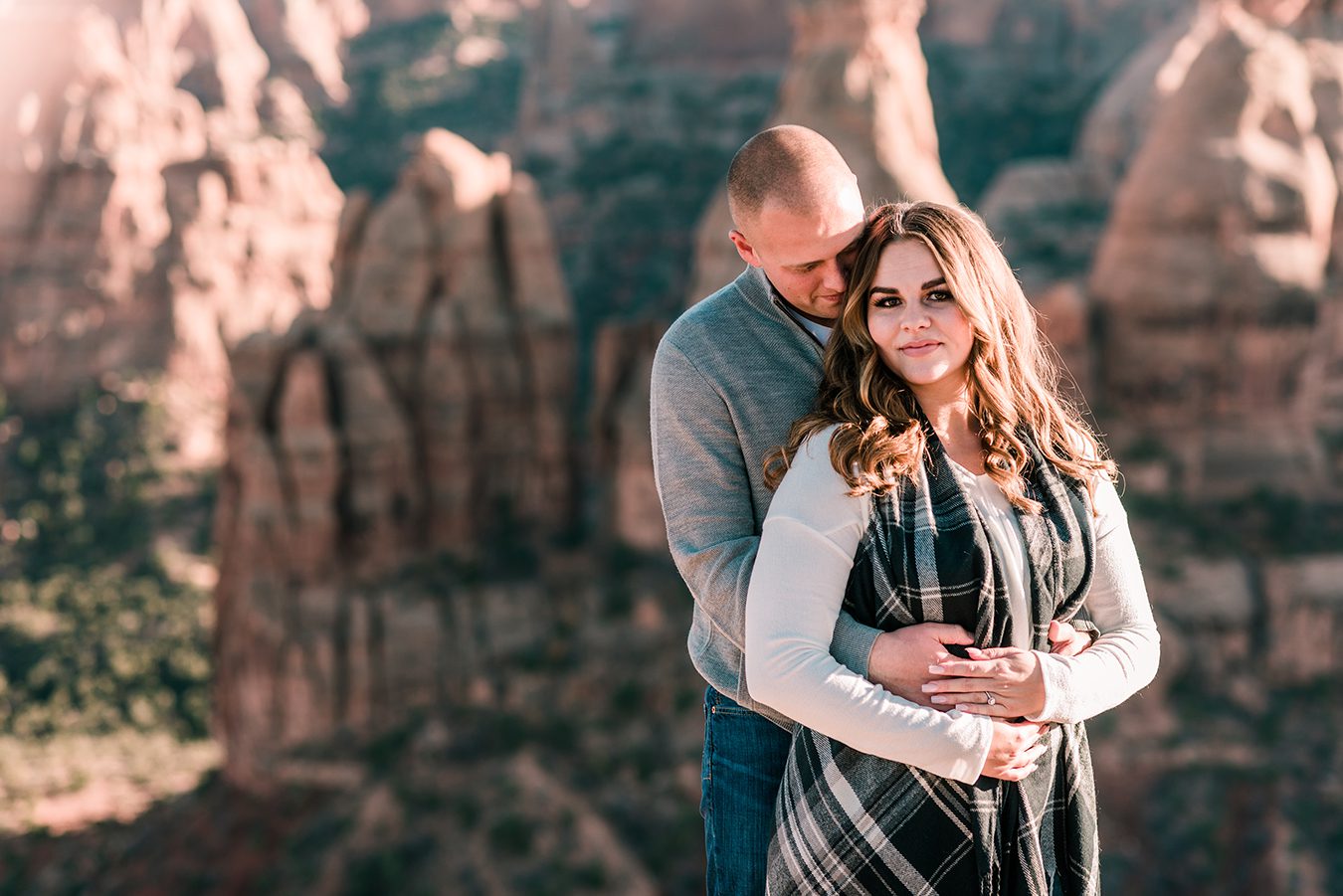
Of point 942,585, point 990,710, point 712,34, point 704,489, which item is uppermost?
point 712,34

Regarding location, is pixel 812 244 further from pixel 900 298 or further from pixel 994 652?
pixel 994 652

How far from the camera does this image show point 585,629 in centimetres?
1905

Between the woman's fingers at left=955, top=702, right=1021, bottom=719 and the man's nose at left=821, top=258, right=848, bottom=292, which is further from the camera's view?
the man's nose at left=821, top=258, right=848, bottom=292

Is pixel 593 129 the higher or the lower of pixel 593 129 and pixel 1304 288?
the higher

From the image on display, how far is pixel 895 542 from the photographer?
302cm

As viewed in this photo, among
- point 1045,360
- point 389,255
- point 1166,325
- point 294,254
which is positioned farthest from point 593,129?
point 1045,360

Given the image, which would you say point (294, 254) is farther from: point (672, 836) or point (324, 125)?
point (672, 836)

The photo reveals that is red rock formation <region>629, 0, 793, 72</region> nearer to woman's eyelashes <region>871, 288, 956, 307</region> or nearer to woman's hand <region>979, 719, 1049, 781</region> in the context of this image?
woman's eyelashes <region>871, 288, 956, 307</region>

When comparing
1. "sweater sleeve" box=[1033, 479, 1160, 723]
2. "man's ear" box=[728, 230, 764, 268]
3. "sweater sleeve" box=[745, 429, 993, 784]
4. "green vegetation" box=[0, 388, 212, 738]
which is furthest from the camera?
"green vegetation" box=[0, 388, 212, 738]

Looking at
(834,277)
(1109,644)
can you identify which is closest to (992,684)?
(1109,644)

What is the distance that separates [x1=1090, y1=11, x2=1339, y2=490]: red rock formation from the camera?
1809 centimetres

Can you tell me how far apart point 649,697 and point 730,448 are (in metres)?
15.2

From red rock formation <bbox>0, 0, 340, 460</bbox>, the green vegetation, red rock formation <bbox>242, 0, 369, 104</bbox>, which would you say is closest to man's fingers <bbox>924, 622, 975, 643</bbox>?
the green vegetation

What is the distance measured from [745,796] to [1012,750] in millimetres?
827
